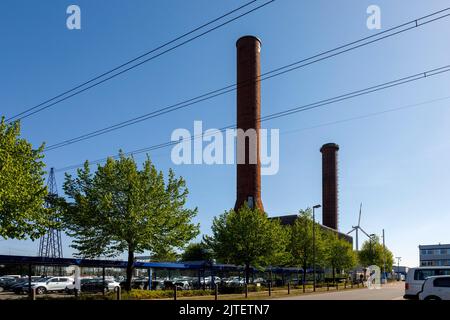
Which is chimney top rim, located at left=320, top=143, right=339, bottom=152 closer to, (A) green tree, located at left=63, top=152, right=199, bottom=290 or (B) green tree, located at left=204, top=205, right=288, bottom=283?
(B) green tree, located at left=204, top=205, right=288, bottom=283

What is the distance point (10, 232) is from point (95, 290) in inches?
660

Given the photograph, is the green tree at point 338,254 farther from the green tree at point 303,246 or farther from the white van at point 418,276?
the white van at point 418,276

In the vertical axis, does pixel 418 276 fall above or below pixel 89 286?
above

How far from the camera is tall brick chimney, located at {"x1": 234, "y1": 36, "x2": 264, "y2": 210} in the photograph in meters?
70.1

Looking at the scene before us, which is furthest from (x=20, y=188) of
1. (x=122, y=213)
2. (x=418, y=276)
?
(x=418, y=276)

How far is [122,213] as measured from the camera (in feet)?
102

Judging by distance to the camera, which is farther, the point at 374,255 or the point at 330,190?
the point at 330,190

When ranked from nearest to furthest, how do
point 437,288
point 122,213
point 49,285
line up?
point 437,288, point 122,213, point 49,285

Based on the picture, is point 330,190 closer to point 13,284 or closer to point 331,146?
point 331,146

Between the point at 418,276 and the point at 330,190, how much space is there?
8782 cm

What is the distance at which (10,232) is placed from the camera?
23.5 m

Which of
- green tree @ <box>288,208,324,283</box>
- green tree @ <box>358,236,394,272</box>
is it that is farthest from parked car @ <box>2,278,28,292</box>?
green tree @ <box>358,236,394,272</box>

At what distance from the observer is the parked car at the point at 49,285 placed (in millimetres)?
36875
